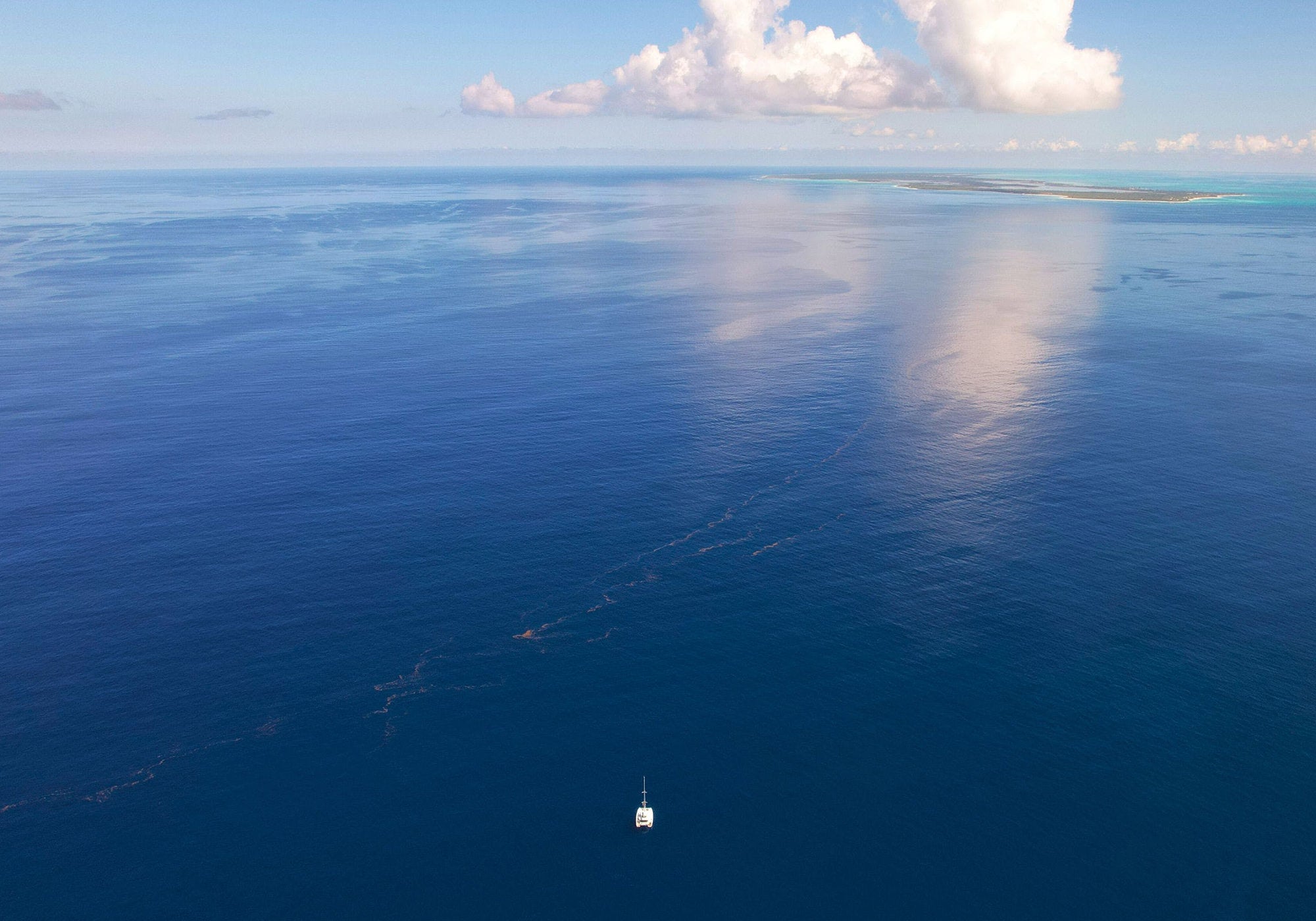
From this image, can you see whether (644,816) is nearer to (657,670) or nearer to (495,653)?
(657,670)

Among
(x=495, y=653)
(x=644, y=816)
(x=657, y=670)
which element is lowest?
(x=495, y=653)

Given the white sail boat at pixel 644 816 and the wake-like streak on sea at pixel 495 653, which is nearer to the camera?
the white sail boat at pixel 644 816

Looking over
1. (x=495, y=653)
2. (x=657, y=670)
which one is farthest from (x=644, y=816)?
(x=495, y=653)

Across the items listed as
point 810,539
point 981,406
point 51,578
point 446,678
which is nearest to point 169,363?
point 51,578

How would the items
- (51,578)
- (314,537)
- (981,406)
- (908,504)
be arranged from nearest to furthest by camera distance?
(51,578)
(314,537)
(908,504)
(981,406)

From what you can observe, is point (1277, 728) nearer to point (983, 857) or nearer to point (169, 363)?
point (983, 857)

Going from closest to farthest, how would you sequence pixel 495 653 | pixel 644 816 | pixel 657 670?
pixel 644 816
pixel 657 670
pixel 495 653

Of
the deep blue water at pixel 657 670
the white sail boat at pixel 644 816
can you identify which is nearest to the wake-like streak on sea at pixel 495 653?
the deep blue water at pixel 657 670

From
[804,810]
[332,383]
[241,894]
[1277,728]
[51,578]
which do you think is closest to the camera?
[241,894]

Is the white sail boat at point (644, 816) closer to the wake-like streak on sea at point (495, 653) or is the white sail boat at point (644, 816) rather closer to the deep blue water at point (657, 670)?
the deep blue water at point (657, 670)

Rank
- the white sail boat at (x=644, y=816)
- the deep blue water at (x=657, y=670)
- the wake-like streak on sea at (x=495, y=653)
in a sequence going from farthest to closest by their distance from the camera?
the wake-like streak on sea at (x=495, y=653)
the white sail boat at (x=644, y=816)
the deep blue water at (x=657, y=670)

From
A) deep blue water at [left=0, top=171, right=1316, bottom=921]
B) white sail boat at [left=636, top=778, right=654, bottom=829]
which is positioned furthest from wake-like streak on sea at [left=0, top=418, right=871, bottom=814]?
white sail boat at [left=636, top=778, right=654, bottom=829]
